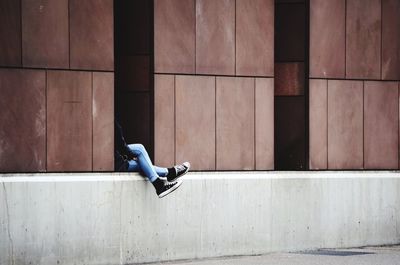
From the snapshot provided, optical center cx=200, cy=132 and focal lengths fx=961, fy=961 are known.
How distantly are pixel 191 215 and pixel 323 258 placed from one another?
2.03 m

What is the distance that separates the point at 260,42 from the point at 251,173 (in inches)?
79.9

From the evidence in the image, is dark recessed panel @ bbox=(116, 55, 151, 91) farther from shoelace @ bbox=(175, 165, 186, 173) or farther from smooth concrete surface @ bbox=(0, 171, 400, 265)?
smooth concrete surface @ bbox=(0, 171, 400, 265)

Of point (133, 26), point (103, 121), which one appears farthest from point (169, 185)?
point (133, 26)

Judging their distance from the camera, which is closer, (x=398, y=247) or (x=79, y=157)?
(x=79, y=157)

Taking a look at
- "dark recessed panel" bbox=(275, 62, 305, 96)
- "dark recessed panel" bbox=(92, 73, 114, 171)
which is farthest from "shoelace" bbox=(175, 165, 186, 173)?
"dark recessed panel" bbox=(275, 62, 305, 96)

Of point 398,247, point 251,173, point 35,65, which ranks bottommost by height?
point 398,247

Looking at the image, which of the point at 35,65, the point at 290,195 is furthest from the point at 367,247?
the point at 35,65

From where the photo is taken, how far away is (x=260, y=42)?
1481 cm

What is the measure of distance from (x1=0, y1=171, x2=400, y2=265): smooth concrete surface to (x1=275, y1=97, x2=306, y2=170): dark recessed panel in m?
0.52

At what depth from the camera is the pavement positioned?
13.5 metres

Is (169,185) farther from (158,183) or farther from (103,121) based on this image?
(103,121)

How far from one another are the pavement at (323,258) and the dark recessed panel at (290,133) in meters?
1.52

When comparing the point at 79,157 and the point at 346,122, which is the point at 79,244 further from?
the point at 346,122

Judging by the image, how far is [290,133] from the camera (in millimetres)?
15602
